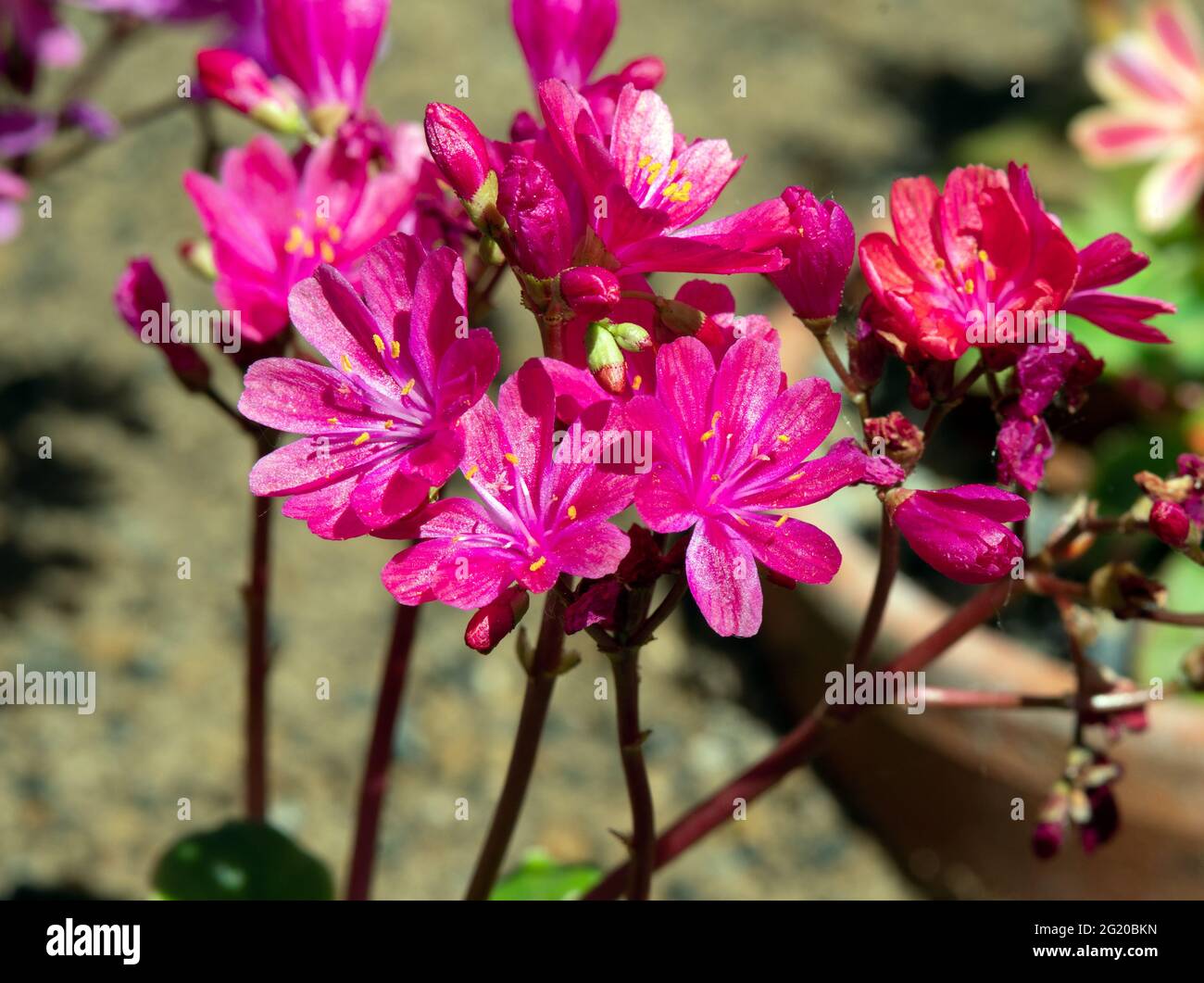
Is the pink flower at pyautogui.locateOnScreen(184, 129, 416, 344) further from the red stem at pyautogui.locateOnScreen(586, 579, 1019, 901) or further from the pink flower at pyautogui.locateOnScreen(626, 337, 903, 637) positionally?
the red stem at pyautogui.locateOnScreen(586, 579, 1019, 901)

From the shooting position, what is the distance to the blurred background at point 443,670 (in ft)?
5.91

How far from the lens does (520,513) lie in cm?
74

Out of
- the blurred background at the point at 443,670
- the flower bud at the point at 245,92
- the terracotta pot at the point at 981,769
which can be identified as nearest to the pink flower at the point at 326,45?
the flower bud at the point at 245,92

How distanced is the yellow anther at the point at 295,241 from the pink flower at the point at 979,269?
16.0 inches

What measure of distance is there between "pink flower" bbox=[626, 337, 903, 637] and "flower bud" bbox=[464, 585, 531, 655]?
0.29 ft

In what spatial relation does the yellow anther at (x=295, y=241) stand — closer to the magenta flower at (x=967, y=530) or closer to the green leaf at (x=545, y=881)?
the magenta flower at (x=967, y=530)

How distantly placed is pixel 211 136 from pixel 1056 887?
147 cm

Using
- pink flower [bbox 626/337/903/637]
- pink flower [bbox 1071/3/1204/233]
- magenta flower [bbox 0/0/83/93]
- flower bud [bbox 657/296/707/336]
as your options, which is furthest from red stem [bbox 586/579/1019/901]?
pink flower [bbox 1071/3/1204/233]

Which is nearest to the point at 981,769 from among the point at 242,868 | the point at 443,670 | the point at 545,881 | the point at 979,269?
the point at 545,881

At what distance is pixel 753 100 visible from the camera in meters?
3.35

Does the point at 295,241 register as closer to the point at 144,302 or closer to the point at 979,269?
the point at 144,302

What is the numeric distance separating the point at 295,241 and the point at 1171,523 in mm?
628

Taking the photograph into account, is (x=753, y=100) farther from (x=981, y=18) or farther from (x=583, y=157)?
(x=583, y=157)
